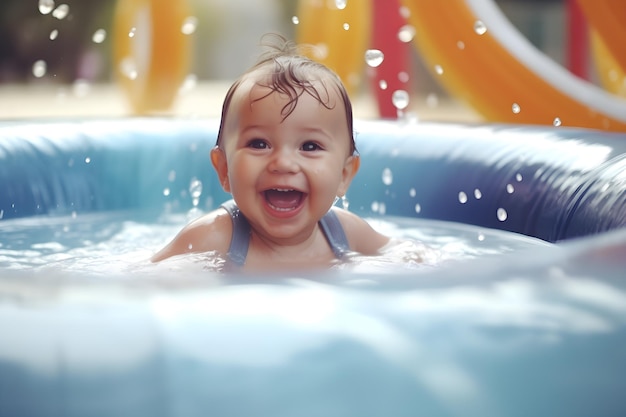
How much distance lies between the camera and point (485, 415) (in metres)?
1.03

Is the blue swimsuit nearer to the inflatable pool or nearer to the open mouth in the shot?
the open mouth

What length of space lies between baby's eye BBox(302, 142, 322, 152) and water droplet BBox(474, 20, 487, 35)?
7.00 ft

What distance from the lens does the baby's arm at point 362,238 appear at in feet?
6.95

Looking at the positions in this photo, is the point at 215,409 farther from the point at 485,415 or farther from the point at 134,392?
the point at 485,415

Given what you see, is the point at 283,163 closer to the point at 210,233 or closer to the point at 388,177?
the point at 210,233

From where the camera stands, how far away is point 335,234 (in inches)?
81.7

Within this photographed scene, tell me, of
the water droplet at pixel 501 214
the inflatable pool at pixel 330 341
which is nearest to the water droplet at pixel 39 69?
the water droplet at pixel 501 214

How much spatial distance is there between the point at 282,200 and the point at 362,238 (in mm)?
345

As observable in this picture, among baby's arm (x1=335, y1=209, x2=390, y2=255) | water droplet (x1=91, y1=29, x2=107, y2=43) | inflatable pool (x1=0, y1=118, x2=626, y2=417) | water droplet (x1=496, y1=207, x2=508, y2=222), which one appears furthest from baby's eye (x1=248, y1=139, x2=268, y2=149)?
water droplet (x1=91, y1=29, x2=107, y2=43)

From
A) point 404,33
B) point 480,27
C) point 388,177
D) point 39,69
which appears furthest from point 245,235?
point 39,69

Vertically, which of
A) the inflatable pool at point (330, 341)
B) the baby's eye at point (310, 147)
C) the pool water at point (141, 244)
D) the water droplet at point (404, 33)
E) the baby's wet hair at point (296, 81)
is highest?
the water droplet at point (404, 33)

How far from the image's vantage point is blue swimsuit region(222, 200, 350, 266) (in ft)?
6.29

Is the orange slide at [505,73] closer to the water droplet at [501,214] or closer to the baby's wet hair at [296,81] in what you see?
the water droplet at [501,214]

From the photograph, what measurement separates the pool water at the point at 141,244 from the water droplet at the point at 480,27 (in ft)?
4.36
